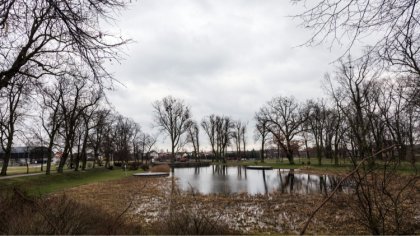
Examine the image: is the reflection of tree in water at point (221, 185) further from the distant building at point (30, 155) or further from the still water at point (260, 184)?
the distant building at point (30, 155)

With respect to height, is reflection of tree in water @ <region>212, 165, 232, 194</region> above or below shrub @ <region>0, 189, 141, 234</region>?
below

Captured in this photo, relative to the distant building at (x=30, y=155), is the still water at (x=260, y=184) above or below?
below

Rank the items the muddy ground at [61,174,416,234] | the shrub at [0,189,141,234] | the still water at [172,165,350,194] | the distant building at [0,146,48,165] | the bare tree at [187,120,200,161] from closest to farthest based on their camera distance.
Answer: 1. the shrub at [0,189,141,234]
2. the muddy ground at [61,174,416,234]
3. the still water at [172,165,350,194]
4. the distant building at [0,146,48,165]
5. the bare tree at [187,120,200,161]

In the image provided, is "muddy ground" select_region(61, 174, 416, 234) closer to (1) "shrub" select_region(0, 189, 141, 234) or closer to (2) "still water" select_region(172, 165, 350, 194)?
(2) "still water" select_region(172, 165, 350, 194)

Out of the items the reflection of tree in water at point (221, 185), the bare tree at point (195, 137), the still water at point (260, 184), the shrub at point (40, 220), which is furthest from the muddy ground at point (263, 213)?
the bare tree at point (195, 137)

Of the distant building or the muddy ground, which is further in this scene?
the distant building

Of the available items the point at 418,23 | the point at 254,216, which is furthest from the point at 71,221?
the point at 254,216

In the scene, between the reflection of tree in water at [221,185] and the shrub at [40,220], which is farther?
the reflection of tree in water at [221,185]

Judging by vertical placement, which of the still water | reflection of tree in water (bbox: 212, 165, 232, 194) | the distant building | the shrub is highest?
the distant building

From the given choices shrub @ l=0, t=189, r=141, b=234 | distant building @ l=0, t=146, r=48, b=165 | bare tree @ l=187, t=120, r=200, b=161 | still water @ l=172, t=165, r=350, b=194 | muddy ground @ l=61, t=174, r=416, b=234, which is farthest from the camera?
bare tree @ l=187, t=120, r=200, b=161

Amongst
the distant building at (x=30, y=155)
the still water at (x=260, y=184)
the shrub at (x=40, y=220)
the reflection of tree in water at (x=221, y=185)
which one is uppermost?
the distant building at (x=30, y=155)

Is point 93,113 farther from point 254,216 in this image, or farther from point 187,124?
point 254,216

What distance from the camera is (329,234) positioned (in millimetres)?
8125

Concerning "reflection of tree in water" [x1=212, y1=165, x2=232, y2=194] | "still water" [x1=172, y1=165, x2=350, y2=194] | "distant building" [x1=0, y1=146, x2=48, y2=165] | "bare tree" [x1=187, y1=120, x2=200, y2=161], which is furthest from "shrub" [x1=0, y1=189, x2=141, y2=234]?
"bare tree" [x1=187, y1=120, x2=200, y2=161]
